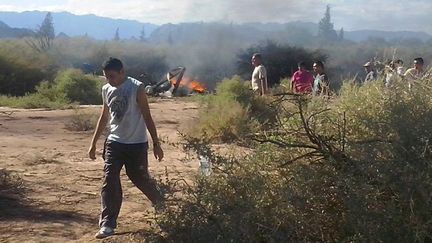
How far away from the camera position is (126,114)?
554 centimetres

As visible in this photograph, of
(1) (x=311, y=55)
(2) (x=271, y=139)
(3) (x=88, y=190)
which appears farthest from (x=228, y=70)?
(2) (x=271, y=139)

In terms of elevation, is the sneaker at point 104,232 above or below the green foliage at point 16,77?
above

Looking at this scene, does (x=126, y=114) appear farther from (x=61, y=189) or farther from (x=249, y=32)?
(x=249, y=32)

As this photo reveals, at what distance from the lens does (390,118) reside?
4.19 m

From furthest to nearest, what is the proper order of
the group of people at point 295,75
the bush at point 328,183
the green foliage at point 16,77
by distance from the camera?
the green foliage at point 16,77 < the group of people at point 295,75 < the bush at point 328,183

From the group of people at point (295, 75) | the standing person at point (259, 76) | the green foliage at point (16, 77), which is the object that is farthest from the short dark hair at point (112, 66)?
the green foliage at point (16, 77)

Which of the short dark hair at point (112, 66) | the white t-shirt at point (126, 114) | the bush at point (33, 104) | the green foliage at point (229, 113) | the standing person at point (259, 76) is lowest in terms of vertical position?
the bush at point (33, 104)

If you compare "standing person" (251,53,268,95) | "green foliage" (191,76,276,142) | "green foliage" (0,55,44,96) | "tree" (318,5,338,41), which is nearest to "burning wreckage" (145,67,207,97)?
"green foliage" (0,55,44,96)

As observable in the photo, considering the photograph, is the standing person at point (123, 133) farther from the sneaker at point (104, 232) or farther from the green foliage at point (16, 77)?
the green foliage at point (16, 77)

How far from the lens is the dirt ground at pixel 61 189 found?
5543 mm

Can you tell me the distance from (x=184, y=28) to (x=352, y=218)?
51901mm

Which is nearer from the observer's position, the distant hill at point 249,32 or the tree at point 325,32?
the distant hill at point 249,32

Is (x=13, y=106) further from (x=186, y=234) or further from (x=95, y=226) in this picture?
(x=186, y=234)

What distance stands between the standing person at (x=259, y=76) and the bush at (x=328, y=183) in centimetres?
770
